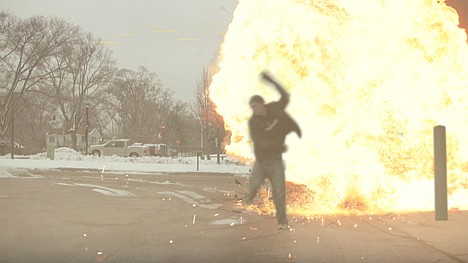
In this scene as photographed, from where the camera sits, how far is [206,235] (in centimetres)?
726

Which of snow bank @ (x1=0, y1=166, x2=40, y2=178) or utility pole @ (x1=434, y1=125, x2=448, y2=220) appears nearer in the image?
utility pole @ (x1=434, y1=125, x2=448, y2=220)

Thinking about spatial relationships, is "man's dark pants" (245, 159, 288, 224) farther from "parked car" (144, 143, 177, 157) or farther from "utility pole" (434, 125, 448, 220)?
"parked car" (144, 143, 177, 157)

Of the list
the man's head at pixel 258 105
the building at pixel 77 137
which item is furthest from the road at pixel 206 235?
the building at pixel 77 137

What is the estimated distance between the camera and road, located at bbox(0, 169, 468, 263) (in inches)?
237

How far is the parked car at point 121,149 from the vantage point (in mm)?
45406

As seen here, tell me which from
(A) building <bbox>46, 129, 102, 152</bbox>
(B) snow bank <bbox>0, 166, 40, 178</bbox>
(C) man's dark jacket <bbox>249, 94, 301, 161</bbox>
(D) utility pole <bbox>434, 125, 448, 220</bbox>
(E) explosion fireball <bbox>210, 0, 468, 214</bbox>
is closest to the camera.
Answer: (C) man's dark jacket <bbox>249, 94, 301, 161</bbox>

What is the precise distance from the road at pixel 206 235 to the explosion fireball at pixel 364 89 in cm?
86

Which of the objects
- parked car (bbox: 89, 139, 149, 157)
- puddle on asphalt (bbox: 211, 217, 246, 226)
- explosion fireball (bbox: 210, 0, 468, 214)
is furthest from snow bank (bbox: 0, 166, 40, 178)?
parked car (bbox: 89, 139, 149, 157)

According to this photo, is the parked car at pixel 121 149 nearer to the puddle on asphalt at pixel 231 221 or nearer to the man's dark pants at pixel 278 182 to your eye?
the puddle on asphalt at pixel 231 221

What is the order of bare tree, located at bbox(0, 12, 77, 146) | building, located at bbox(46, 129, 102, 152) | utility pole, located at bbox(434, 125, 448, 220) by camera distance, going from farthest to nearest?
1. building, located at bbox(46, 129, 102, 152)
2. bare tree, located at bbox(0, 12, 77, 146)
3. utility pole, located at bbox(434, 125, 448, 220)

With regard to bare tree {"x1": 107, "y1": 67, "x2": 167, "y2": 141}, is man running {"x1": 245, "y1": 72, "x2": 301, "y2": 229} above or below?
below

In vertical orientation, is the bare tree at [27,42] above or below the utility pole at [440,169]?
above

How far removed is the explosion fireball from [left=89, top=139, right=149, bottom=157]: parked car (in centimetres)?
3614

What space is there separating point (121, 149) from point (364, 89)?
39.3 meters
